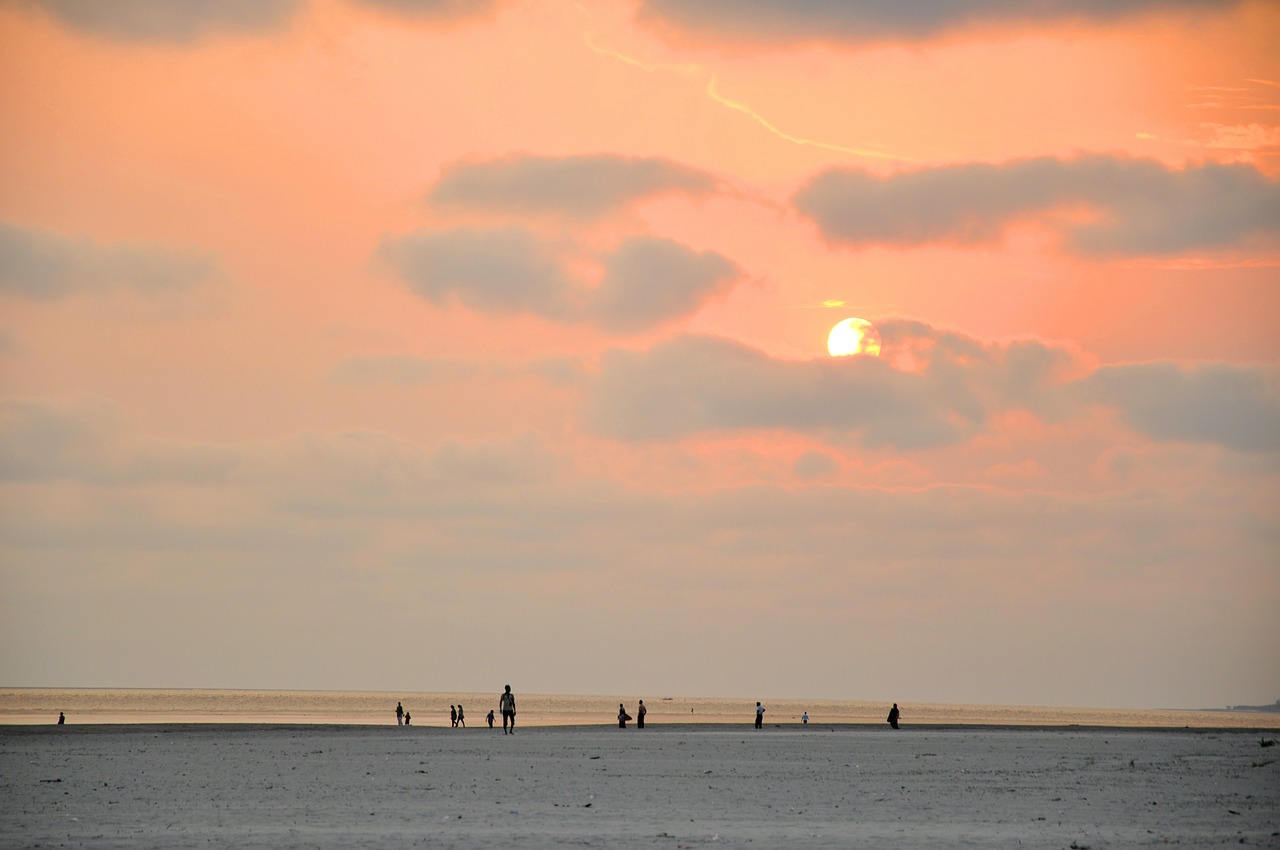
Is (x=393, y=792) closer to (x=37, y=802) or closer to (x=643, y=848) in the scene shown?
(x=37, y=802)

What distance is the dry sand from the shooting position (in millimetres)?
22781

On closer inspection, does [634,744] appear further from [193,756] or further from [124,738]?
[124,738]

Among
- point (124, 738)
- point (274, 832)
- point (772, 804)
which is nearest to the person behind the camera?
point (274, 832)

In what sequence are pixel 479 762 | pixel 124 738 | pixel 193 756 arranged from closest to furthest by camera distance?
pixel 479 762, pixel 193 756, pixel 124 738

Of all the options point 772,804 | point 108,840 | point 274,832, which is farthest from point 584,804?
point 108,840

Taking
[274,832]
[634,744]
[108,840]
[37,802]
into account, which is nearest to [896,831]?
[274,832]

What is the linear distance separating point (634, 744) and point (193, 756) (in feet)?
55.6

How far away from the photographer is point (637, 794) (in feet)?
100

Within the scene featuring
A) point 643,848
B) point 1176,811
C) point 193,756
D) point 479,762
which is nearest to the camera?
point 643,848

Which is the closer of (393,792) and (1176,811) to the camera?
(1176,811)

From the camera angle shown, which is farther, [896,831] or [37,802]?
[37,802]

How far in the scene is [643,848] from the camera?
21000mm

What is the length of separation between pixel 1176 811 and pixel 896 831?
7320 millimetres

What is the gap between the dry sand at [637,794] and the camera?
22781 millimetres
